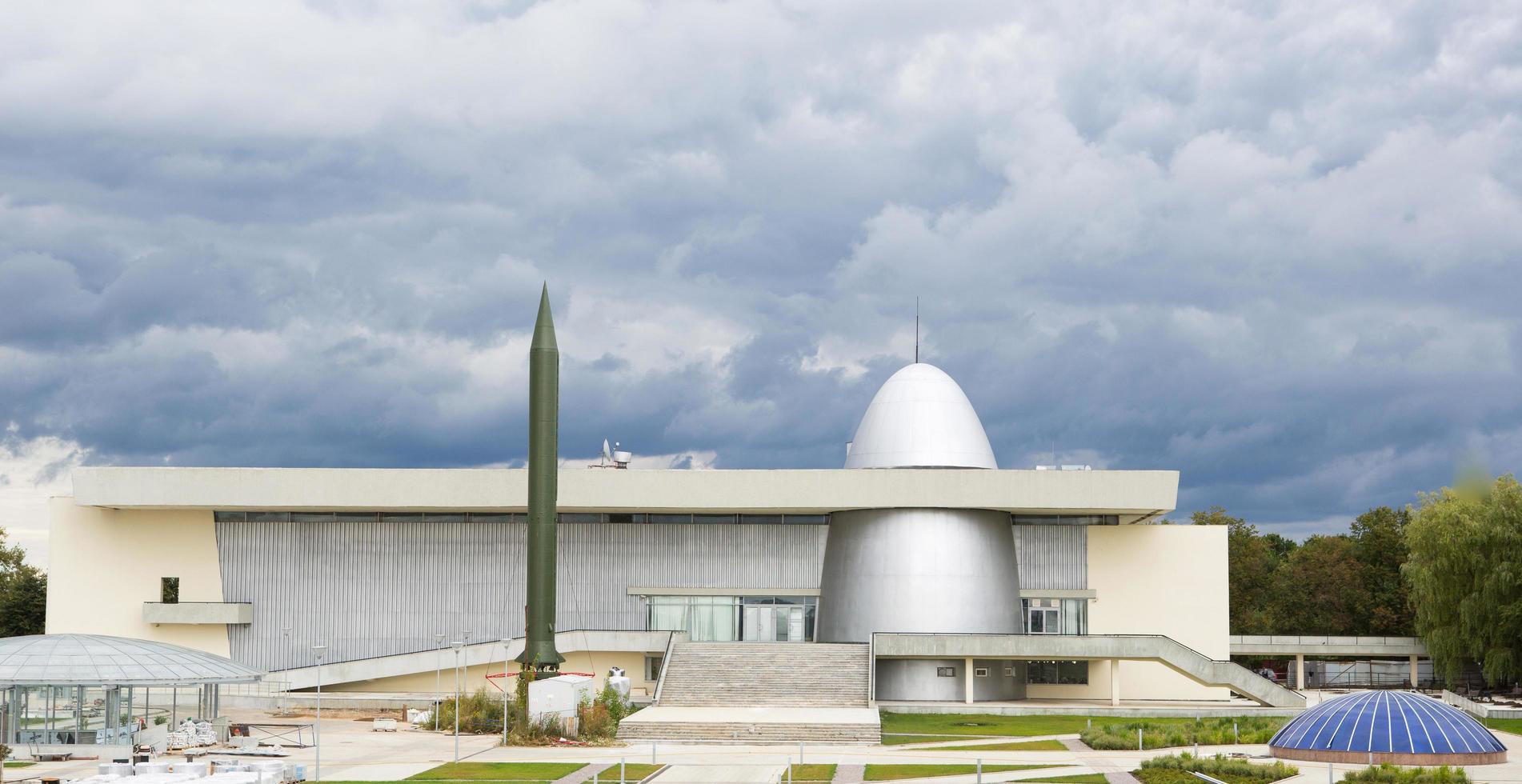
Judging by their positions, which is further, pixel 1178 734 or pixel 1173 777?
pixel 1178 734

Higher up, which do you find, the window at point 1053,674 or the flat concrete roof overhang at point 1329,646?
the flat concrete roof overhang at point 1329,646

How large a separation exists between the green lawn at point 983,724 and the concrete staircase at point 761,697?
1247 mm

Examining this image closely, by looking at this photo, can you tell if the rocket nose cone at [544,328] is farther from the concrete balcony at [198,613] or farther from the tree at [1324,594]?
the tree at [1324,594]

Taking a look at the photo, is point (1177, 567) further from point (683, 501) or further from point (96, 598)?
point (96, 598)

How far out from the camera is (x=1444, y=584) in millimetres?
66250

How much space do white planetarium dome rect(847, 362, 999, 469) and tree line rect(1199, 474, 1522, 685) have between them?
2037cm

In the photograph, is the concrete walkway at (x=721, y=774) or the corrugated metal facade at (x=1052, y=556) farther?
A: the corrugated metal facade at (x=1052, y=556)

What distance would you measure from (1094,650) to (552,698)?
20592 mm

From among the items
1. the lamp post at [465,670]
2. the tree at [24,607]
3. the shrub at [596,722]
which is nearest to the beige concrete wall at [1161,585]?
the shrub at [596,722]

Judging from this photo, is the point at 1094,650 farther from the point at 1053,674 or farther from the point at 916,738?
the point at 916,738

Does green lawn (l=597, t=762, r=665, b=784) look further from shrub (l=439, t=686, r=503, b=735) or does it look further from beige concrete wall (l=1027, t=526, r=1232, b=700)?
beige concrete wall (l=1027, t=526, r=1232, b=700)

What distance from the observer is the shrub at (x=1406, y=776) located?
1305 inches

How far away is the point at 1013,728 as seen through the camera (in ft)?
160

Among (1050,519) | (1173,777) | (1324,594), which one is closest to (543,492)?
(1050,519)
